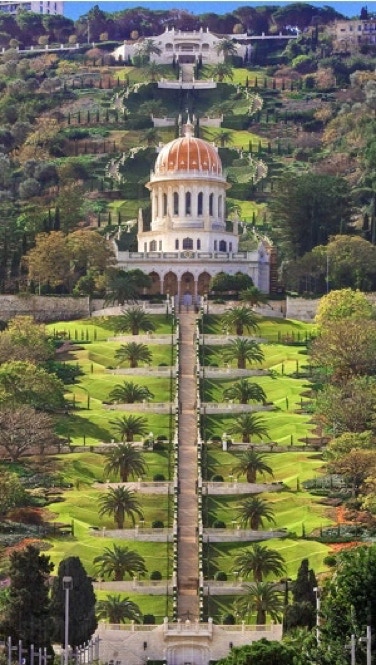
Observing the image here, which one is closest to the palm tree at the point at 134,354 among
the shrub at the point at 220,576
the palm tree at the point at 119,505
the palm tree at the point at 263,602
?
the palm tree at the point at 119,505

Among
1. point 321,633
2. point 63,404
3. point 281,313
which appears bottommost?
point 321,633

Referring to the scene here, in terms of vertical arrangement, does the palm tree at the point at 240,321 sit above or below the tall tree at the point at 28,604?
above

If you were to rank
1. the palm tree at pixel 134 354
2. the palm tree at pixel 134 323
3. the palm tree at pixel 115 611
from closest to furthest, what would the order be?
1. the palm tree at pixel 115 611
2. the palm tree at pixel 134 354
3. the palm tree at pixel 134 323

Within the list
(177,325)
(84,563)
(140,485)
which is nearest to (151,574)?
(84,563)

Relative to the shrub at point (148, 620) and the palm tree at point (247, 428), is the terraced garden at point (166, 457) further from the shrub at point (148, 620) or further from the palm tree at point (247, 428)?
the shrub at point (148, 620)

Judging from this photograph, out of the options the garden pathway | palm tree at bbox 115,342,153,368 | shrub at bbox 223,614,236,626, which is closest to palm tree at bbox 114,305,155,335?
the garden pathway

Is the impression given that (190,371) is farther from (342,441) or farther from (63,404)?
(342,441)
